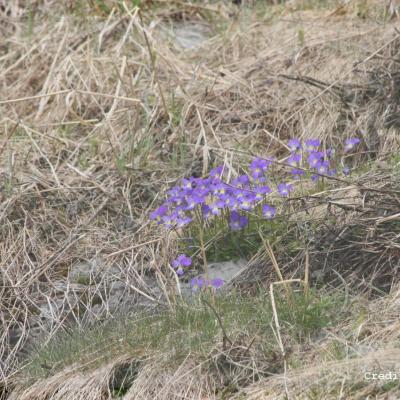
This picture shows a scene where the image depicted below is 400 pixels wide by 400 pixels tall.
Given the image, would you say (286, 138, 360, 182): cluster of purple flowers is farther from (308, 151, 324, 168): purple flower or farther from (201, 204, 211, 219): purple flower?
(201, 204, 211, 219): purple flower

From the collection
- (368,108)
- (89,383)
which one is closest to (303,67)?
(368,108)

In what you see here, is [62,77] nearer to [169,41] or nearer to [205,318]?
[169,41]

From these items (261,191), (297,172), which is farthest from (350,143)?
(261,191)

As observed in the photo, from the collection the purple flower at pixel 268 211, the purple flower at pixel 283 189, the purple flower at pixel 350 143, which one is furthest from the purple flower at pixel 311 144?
the purple flower at pixel 268 211

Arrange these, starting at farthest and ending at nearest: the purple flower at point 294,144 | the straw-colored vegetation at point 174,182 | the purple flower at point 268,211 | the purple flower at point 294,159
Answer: the purple flower at point 294,144
the purple flower at point 294,159
the purple flower at point 268,211
the straw-colored vegetation at point 174,182

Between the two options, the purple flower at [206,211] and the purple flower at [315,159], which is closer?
the purple flower at [206,211]

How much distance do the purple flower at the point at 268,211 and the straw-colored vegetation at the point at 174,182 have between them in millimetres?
88

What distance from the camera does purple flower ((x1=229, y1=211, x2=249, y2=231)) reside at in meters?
4.02

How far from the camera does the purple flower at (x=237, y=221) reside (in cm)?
402

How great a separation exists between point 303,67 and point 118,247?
174cm

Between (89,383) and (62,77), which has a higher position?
(62,77)

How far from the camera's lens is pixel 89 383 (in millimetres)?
3465

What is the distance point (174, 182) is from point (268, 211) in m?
0.90

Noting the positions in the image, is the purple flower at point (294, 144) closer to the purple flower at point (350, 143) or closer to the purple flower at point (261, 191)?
the purple flower at point (350, 143)
